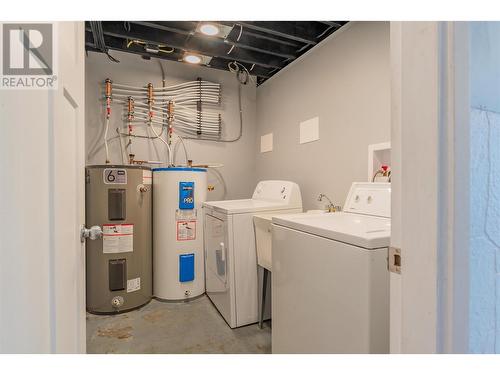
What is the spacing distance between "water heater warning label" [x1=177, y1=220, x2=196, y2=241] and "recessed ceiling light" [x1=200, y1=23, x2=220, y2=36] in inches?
60.9

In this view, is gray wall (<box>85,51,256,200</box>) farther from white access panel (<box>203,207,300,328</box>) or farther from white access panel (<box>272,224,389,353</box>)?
white access panel (<box>272,224,389,353</box>)

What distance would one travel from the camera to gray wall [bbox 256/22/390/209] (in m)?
1.72

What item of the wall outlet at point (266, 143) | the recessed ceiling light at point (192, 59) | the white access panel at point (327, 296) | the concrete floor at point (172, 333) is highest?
the recessed ceiling light at point (192, 59)

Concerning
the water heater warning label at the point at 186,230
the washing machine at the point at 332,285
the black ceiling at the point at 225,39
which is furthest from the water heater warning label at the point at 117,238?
the black ceiling at the point at 225,39

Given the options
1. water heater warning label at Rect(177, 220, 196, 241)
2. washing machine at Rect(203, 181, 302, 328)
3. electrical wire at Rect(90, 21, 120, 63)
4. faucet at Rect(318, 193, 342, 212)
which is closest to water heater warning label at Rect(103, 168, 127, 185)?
water heater warning label at Rect(177, 220, 196, 241)

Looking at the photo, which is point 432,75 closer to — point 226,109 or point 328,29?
point 328,29

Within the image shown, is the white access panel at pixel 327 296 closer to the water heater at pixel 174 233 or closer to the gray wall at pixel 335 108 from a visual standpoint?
the gray wall at pixel 335 108

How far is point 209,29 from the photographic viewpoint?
1981 mm

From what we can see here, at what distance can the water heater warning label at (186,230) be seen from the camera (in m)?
2.34

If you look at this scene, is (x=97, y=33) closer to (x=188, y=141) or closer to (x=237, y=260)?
(x=188, y=141)

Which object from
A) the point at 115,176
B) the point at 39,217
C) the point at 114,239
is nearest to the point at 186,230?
the point at 114,239

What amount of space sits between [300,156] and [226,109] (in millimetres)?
1139

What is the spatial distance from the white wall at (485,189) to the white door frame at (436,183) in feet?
0.28

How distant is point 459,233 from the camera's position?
0.51 meters
